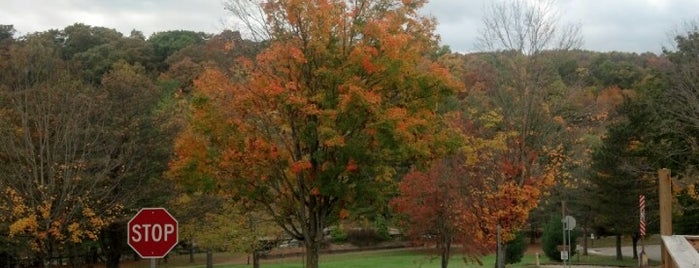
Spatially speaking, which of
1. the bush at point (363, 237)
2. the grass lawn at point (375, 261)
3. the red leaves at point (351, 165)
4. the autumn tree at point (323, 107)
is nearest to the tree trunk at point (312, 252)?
the autumn tree at point (323, 107)

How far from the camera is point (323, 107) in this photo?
15.7 m

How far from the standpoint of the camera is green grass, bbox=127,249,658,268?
4785 cm

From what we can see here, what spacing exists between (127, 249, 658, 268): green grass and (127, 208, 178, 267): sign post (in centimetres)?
3321

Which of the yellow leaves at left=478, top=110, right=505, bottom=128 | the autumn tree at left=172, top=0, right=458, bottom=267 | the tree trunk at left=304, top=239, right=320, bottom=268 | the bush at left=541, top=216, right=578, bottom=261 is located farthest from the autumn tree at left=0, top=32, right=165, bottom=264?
the bush at left=541, top=216, right=578, bottom=261

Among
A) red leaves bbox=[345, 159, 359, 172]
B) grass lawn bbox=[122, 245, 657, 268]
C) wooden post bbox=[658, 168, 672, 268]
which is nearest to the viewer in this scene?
wooden post bbox=[658, 168, 672, 268]

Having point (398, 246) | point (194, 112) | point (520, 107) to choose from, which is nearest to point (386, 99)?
point (194, 112)

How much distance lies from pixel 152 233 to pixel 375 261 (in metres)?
42.7

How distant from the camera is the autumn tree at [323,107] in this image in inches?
609

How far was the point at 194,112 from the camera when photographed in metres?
17.2

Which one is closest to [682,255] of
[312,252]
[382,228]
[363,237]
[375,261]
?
[312,252]

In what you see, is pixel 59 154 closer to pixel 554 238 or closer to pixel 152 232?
pixel 152 232

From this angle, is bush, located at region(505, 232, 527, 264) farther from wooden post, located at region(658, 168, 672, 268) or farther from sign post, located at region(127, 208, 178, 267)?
sign post, located at region(127, 208, 178, 267)

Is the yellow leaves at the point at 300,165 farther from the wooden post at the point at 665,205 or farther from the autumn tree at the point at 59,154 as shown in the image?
the autumn tree at the point at 59,154

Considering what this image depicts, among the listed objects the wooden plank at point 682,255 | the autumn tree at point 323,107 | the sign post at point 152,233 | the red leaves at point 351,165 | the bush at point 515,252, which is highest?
the autumn tree at point 323,107
